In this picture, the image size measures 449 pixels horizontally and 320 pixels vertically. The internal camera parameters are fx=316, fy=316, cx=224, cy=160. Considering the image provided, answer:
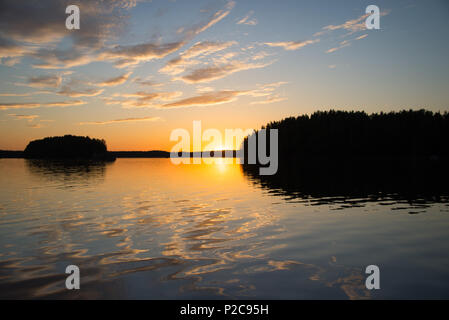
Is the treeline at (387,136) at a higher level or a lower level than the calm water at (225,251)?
higher

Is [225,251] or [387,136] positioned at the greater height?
[387,136]

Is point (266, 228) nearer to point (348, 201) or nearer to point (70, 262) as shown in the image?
point (70, 262)

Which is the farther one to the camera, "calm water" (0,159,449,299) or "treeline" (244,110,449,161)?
"treeline" (244,110,449,161)

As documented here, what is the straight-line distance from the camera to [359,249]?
14852 mm

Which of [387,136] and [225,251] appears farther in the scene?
[387,136]

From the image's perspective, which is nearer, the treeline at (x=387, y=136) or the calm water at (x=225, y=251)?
the calm water at (x=225, y=251)

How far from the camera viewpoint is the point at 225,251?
14.5m

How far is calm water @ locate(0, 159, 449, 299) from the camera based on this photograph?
10.4 m

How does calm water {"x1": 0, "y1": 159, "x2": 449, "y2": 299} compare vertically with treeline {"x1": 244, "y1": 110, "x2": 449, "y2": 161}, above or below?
below

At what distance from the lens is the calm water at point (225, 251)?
1036 cm

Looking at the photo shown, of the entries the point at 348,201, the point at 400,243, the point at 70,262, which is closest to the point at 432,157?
the point at 348,201

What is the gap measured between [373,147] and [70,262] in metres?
198

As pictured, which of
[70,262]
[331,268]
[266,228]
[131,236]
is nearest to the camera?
[331,268]
